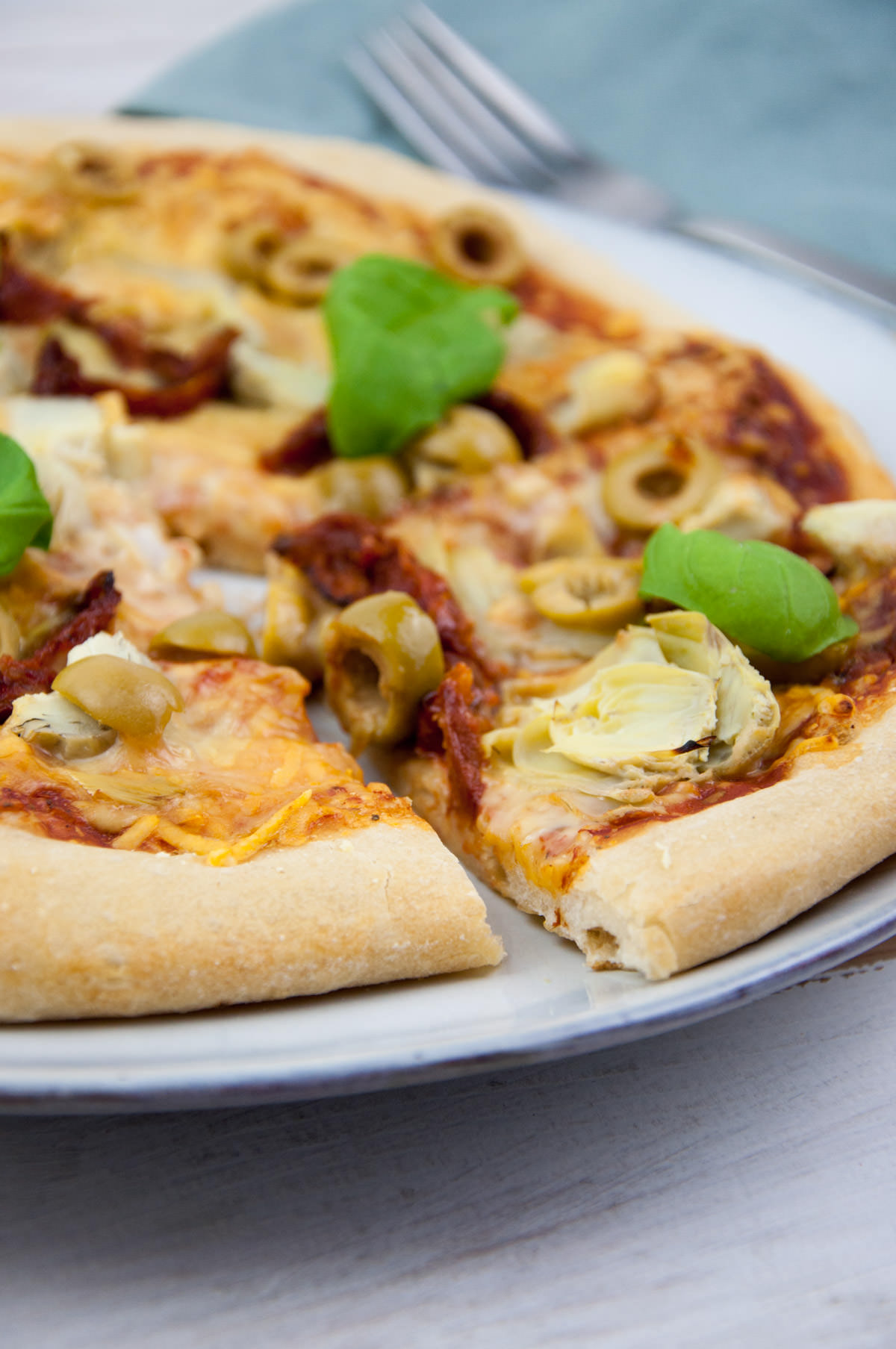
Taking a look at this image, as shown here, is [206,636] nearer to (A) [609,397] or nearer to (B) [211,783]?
(B) [211,783]

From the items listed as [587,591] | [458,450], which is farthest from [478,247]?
[587,591]

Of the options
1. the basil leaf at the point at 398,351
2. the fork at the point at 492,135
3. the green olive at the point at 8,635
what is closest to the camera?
the green olive at the point at 8,635

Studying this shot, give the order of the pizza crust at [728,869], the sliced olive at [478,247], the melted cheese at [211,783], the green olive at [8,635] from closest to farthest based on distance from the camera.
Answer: the pizza crust at [728,869] → the melted cheese at [211,783] → the green olive at [8,635] → the sliced olive at [478,247]

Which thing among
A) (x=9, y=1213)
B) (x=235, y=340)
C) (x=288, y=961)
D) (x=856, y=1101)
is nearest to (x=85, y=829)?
(x=288, y=961)

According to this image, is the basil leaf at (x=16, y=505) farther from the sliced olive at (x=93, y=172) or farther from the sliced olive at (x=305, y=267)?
the sliced olive at (x=93, y=172)

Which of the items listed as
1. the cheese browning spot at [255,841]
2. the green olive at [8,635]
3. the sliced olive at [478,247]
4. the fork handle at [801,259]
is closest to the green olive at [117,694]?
the green olive at [8,635]

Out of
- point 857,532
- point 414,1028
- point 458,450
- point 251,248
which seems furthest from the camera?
point 251,248
